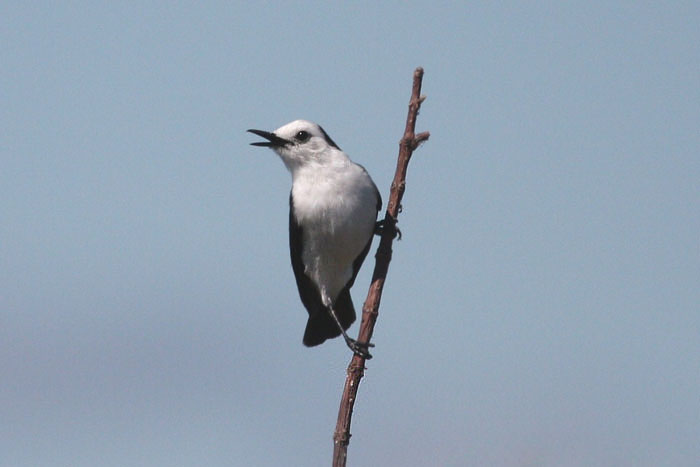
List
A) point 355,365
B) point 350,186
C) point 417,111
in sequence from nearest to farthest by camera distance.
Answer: point 355,365
point 417,111
point 350,186

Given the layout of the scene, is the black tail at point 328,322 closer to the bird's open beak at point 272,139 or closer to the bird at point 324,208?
the bird at point 324,208

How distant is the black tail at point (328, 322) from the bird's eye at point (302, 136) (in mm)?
1687

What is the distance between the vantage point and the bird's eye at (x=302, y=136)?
29.7ft

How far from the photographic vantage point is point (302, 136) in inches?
Answer: 357

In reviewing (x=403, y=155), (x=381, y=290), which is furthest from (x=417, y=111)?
(x=381, y=290)

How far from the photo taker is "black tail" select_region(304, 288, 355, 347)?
985cm

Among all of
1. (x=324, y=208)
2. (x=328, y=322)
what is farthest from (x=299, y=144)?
(x=328, y=322)

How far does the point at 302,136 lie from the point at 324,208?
818mm

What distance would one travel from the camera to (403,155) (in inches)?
249

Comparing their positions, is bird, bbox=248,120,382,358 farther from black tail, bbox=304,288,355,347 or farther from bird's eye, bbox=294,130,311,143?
black tail, bbox=304,288,355,347

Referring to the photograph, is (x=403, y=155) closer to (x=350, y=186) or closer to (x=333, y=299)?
(x=350, y=186)

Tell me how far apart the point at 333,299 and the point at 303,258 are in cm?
64

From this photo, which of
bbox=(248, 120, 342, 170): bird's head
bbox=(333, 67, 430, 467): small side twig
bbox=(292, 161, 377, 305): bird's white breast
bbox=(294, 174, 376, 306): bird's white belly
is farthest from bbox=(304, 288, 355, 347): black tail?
bbox=(333, 67, 430, 467): small side twig

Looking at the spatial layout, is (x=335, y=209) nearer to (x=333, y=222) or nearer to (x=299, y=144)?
(x=333, y=222)
